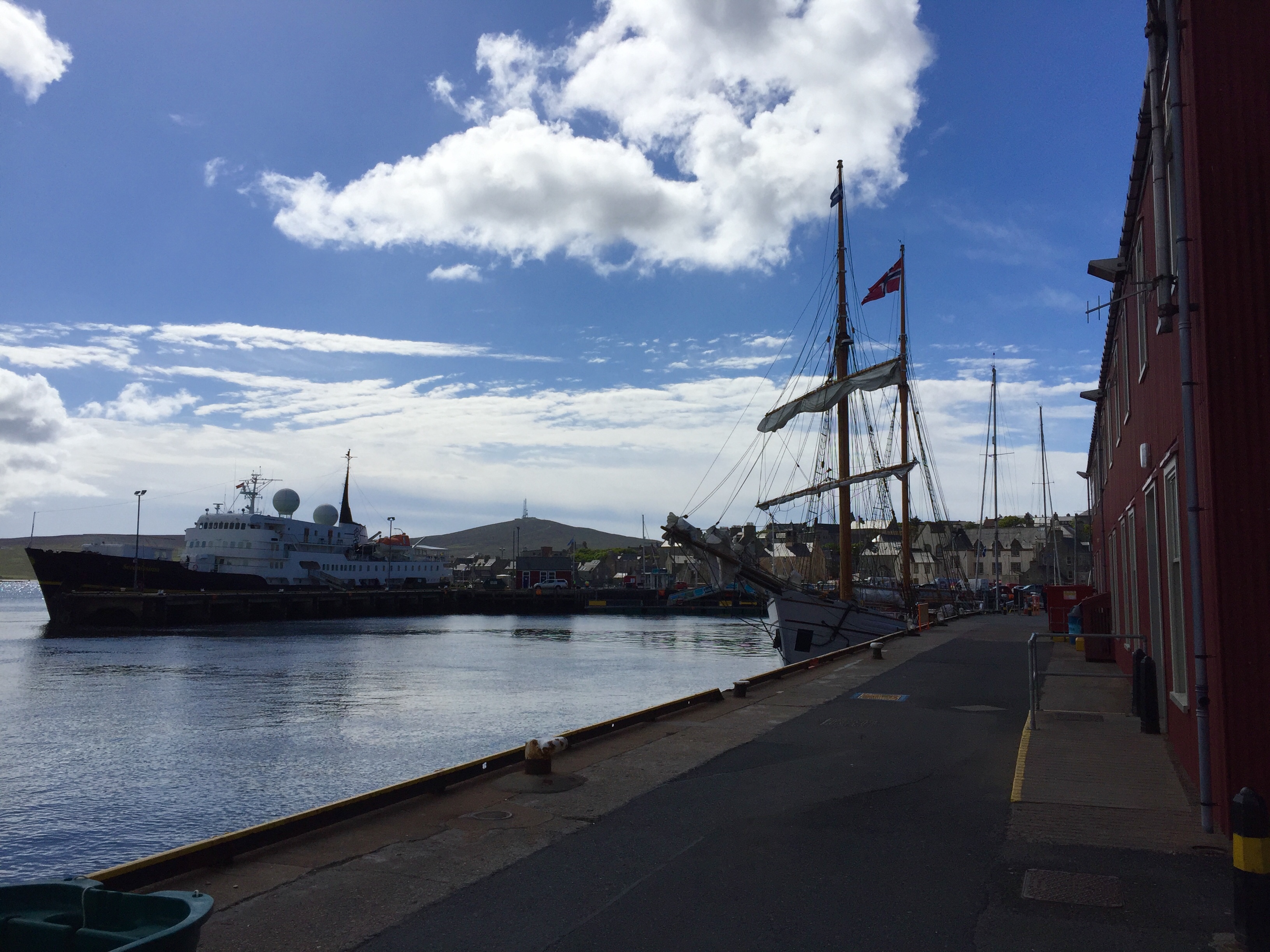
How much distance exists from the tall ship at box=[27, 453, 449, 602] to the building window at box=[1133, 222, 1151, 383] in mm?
76893

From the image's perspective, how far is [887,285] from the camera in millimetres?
36281

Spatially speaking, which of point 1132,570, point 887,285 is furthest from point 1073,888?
point 887,285

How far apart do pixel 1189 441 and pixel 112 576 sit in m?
82.3

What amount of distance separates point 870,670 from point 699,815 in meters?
12.8

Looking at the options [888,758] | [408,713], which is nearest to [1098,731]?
[888,758]

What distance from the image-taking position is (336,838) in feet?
25.6

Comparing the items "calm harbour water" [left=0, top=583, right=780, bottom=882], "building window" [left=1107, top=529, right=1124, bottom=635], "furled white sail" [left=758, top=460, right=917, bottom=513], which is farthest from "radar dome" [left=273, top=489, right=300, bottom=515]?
"building window" [left=1107, top=529, right=1124, bottom=635]

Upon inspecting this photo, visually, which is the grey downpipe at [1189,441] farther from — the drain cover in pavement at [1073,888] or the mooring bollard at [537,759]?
the mooring bollard at [537,759]

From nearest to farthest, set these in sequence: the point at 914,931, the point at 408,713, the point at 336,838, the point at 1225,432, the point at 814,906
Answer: the point at 914,931 < the point at 814,906 < the point at 1225,432 < the point at 336,838 < the point at 408,713

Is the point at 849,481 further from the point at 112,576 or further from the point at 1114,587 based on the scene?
the point at 112,576

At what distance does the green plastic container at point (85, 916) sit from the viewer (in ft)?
12.5

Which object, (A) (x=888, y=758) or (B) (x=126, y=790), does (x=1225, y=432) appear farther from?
(B) (x=126, y=790)

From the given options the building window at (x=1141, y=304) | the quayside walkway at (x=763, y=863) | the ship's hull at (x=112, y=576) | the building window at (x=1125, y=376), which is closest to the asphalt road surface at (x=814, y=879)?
the quayside walkway at (x=763, y=863)

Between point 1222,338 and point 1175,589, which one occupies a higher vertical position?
point 1222,338
